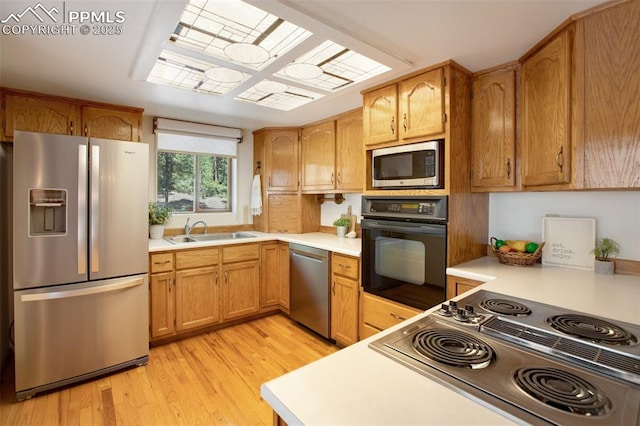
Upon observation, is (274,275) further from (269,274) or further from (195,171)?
(195,171)

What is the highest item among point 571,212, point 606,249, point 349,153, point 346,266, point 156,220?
point 349,153

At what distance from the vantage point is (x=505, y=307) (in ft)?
4.03

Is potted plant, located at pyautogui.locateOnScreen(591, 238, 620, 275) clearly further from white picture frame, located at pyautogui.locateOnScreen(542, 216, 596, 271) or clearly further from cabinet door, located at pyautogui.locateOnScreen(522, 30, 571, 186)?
cabinet door, located at pyautogui.locateOnScreen(522, 30, 571, 186)

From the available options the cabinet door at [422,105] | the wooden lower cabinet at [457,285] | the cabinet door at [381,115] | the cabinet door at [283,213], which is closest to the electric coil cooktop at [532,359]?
the wooden lower cabinet at [457,285]

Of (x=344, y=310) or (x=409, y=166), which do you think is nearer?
(x=409, y=166)

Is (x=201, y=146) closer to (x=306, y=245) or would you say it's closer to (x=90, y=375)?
(x=306, y=245)

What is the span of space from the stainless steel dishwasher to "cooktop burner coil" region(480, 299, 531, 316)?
1.61m

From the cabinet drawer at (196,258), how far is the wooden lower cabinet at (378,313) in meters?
1.53

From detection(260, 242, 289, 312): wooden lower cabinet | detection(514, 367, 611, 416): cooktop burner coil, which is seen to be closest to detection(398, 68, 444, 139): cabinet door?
detection(514, 367, 611, 416): cooktop burner coil

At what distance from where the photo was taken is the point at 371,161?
250 centimetres

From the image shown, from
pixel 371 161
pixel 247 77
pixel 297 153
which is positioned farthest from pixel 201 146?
pixel 371 161

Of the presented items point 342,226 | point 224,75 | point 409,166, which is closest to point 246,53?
point 224,75

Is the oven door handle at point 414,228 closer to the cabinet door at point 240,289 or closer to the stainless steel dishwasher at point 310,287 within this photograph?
the stainless steel dishwasher at point 310,287

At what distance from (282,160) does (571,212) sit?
2.81 m
